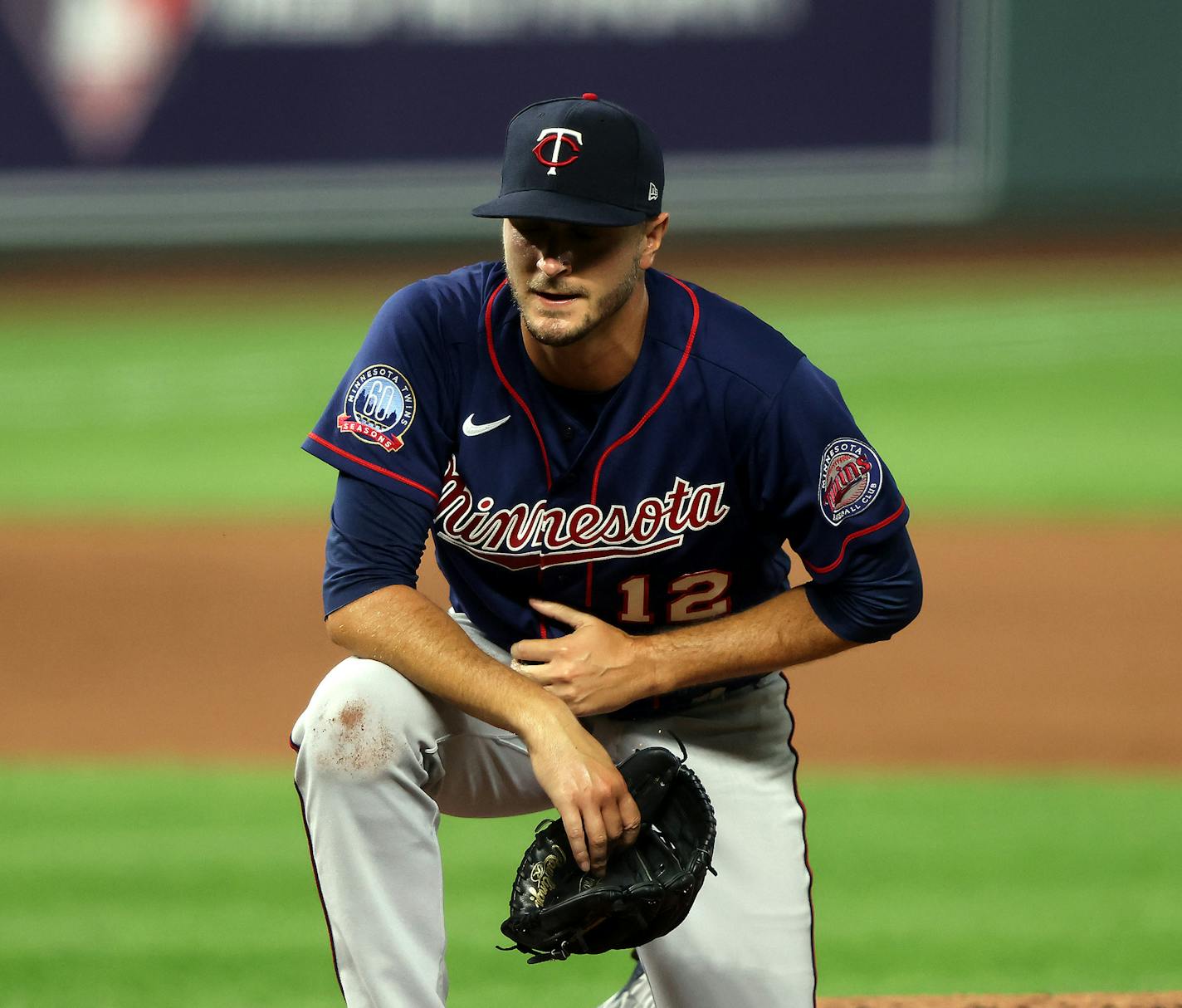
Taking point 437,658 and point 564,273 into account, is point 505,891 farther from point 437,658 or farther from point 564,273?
point 564,273

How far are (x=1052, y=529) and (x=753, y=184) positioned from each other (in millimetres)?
7794

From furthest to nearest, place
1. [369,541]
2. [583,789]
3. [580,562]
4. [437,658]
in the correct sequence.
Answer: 1. [580,562]
2. [369,541]
3. [437,658]
4. [583,789]

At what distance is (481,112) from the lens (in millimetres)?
16438

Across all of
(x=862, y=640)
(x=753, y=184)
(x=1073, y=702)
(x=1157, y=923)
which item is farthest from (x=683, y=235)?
(x=862, y=640)

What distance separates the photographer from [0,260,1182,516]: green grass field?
421 inches

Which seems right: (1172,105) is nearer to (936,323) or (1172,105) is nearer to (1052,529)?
(936,323)

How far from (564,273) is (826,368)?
1039 cm

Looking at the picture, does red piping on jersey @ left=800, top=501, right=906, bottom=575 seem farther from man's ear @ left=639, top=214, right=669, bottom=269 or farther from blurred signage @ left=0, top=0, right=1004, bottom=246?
blurred signage @ left=0, top=0, right=1004, bottom=246

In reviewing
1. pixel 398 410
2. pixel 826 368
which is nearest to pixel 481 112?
pixel 826 368

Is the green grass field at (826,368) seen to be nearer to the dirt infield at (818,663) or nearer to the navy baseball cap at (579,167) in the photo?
the dirt infield at (818,663)

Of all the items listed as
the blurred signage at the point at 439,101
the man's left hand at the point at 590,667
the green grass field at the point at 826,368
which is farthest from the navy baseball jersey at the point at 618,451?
the blurred signage at the point at 439,101

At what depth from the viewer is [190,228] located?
16.7m

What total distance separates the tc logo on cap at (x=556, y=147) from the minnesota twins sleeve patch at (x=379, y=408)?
1.56 ft

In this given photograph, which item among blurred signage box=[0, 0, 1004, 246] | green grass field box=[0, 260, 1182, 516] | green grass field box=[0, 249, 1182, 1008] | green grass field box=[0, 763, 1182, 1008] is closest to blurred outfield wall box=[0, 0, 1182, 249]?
blurred signage box=[0, 0, 1004, 246]
